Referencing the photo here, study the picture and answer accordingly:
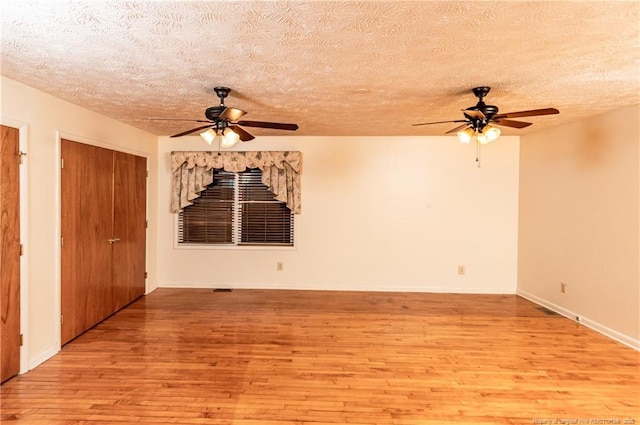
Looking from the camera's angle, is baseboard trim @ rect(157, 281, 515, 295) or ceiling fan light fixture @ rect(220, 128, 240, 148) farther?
baseboard trim @ rect(157, 281, 515, 295)

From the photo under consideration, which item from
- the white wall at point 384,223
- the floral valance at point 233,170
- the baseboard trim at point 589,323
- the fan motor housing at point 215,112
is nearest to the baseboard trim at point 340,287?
the white wall at point 384,223

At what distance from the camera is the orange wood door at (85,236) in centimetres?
326

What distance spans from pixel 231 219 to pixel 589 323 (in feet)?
15.1

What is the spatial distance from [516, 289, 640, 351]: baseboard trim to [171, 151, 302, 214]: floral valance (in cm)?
342

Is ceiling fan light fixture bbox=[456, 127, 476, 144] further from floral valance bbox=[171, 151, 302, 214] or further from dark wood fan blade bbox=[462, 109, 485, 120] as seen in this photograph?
floral valance bbox=[171, 151, 302, 214]

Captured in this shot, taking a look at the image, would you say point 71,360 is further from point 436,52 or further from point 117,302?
point 436,52

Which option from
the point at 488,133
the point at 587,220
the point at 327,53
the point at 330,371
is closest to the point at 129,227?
the point at 330,371

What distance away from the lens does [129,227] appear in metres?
4.41

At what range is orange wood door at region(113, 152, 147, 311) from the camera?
4.12m

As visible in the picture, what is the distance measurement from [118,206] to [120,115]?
3.46 ft

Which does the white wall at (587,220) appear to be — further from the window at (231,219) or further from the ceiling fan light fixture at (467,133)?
the window at (231,219)

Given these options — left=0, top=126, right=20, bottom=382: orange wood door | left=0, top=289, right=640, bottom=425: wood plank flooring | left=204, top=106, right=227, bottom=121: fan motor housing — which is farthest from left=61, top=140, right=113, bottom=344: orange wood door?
left=204, top=106, right=227, bottom=121: fan motor housing

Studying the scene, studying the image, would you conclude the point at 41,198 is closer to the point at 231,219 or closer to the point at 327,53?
the point at 231,219

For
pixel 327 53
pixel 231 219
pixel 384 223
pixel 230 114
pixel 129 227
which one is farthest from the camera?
pixel 231 219
